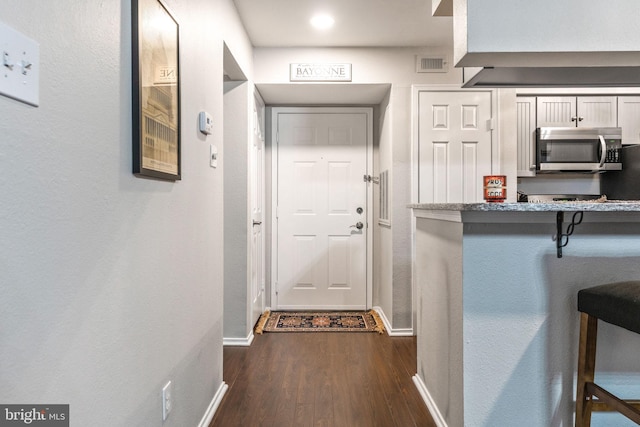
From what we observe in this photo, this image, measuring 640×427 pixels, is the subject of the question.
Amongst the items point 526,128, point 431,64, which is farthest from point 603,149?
point 431,64

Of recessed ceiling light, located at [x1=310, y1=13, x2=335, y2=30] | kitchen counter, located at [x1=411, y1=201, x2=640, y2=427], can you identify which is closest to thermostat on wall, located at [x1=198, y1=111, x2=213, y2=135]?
kitchen counter, located at [x1=411, y1=201, x2=640, y2=427]

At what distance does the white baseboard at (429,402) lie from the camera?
1960 mm

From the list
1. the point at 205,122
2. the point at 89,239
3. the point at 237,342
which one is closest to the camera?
the point at 89,239

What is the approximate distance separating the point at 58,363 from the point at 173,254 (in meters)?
0.71

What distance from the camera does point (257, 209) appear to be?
368cm

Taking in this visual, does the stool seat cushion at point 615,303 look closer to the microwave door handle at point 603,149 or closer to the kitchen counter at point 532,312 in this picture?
the kitchen counter at point 532,312

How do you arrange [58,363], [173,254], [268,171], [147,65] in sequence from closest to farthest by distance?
[58,363]
[147,65]
[173,254]
[268,171]

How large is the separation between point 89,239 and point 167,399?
82 cm

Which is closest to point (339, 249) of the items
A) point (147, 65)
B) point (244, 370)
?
point (244, 370)

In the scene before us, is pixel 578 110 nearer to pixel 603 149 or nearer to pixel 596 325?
pixel 603 149

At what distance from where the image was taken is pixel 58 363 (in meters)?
0.90

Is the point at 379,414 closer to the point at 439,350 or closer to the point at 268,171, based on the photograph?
the point at 439,350

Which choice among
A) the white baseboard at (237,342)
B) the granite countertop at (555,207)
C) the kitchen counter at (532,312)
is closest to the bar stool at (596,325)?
the kitchen counter at (532,312)

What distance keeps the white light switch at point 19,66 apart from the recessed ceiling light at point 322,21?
238 centimetres
